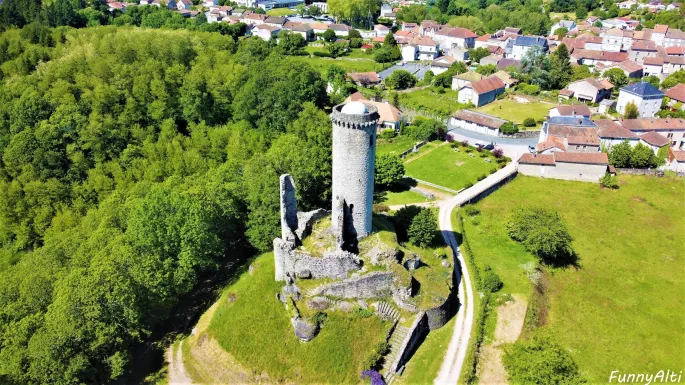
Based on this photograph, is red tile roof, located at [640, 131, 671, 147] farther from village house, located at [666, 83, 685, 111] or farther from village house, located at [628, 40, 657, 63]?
village house, located at [628, 40, 657, 63]

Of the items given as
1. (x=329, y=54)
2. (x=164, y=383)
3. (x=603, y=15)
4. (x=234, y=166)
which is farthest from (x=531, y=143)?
(x=603, y=15)

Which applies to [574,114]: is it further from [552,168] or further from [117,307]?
[117,307]

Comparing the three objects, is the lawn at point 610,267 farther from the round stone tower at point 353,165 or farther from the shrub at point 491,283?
the round stone tower at point 353,165

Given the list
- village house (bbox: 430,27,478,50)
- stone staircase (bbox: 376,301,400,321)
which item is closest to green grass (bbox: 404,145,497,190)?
stone staircase (bbox: 376,301,400,321)

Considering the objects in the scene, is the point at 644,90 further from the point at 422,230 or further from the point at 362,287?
the point at 362,287

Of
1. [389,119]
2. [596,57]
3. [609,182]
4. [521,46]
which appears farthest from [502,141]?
[596,57]

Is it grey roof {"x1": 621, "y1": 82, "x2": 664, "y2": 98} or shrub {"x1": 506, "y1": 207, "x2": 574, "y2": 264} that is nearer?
shrub {"x1": 506, "y1": 207, "x2": 574, "y2": 264}

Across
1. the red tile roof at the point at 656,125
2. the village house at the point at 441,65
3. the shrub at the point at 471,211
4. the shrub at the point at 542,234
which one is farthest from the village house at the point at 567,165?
the village house at the point at 441,65
